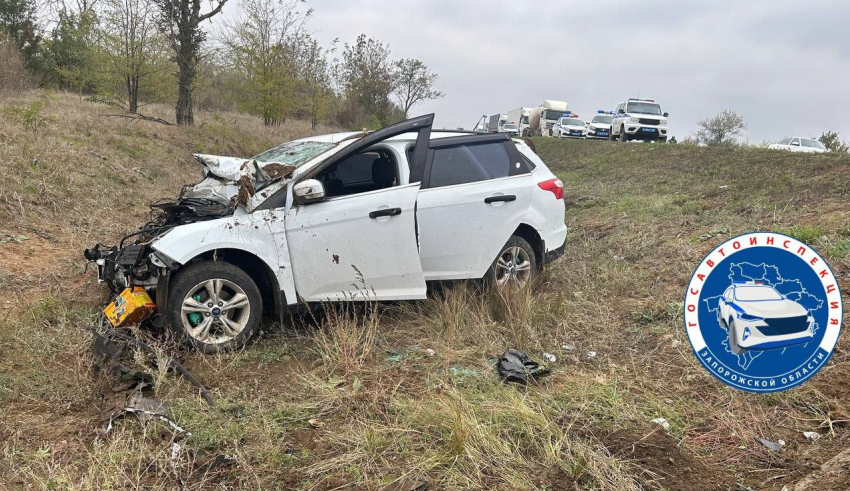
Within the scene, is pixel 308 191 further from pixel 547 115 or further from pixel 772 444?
pixel 547 115

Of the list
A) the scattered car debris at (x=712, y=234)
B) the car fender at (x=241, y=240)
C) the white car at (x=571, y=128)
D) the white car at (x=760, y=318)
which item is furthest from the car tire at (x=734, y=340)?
the white car at (x=571, y=128)

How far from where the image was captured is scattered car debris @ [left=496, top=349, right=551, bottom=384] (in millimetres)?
3684

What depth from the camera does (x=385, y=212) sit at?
14.3ft

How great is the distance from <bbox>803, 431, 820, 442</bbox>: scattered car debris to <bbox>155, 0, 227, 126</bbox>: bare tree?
1801 cm

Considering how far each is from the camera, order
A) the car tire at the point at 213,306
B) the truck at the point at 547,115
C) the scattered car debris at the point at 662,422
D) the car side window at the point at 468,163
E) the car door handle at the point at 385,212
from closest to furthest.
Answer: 1. the scattered car debris at the point at 662,422
2. the car tire at the point at 213,306
3. the car door handle at the point at 385,212
4. the car side window at the point at 468,163
5. the truck at the point at 547,115

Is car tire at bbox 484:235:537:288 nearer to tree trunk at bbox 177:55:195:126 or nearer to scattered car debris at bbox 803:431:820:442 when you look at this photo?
scattered car debris at bbox 803:431:820:442

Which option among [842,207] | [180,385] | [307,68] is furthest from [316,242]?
[307,68]

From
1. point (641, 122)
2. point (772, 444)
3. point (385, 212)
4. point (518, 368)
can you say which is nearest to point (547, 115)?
point (641, 122)

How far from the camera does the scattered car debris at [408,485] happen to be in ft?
8.27

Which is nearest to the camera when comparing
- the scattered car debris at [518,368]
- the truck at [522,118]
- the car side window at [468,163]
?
the scattered car debris at [518,368]

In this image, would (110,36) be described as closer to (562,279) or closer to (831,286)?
(562,279)

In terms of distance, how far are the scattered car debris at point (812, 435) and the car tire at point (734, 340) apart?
4.18 feet

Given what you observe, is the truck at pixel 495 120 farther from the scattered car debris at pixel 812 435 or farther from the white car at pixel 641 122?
the scattered car debris at pixel 812 435

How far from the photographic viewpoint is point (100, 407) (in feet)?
10.3
